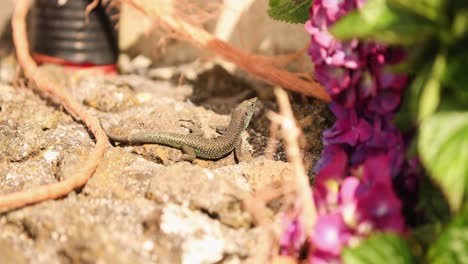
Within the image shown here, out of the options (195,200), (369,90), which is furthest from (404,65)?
(195,200)

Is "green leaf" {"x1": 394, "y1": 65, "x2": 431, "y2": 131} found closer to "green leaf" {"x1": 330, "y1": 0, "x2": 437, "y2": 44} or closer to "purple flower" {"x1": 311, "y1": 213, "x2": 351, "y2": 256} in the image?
"green leaf" {"x1": 330, "y1": 0, "x2": 437, "y2": 44}

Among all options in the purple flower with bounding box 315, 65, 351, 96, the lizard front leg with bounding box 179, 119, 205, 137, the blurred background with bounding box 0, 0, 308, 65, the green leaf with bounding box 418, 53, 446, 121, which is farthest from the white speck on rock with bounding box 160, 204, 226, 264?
the blurred background with bounding box 0, 0, 308, 65

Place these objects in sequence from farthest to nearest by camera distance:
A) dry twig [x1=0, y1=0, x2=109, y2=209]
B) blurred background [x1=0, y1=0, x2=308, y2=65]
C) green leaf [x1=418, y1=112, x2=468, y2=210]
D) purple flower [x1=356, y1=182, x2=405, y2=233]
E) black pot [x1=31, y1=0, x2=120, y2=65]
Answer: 1. black pot [x1=31, y1=0, x2=120, y2=65]
2. blurred background [x1=0, y1=0, x2=308, y2=65]
3. dry twig [x1=0, y1=0, x2=109, y2=209]
4. purple flower [x1=356, y1=182, x2=405, y2=233]
5. green leaf [x1=418, y1=112, x2=468, y2=210]

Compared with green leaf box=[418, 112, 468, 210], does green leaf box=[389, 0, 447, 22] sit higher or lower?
higher

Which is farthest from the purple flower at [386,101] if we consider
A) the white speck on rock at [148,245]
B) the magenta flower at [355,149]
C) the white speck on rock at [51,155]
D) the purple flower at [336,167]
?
the white speck on rock at [51,155]

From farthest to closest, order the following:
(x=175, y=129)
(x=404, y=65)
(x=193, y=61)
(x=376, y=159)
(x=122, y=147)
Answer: (x=193, y=61) < (x=175, y=129) < (x=122, y=147) < (x=376, y=159) < (x=404, y=65)

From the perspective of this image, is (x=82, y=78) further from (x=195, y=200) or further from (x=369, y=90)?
A: (x=369, y=90)

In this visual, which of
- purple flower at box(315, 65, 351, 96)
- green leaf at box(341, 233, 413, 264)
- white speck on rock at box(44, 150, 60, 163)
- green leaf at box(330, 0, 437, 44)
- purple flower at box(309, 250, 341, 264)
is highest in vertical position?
green leaf at box(330, 0, 437, 44)
